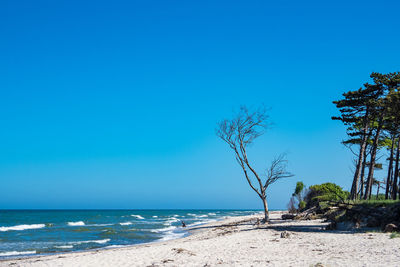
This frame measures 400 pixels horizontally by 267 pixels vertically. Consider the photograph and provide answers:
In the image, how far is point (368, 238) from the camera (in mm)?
12758

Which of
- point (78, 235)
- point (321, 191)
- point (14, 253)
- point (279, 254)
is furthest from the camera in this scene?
point (321, 191)

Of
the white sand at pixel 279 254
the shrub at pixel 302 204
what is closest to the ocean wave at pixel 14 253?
the white sand at pixel 279 254

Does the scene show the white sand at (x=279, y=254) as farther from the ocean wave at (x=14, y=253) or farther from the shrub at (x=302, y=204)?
the shrub at (x=302, y=204)

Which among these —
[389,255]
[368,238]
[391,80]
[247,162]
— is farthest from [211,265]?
[391,80]

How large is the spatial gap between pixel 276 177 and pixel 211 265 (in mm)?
15480

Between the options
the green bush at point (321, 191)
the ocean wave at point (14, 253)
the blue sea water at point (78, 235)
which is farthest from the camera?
the green bush at point (321, 191)

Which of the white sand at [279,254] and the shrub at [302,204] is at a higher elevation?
the shrub at [302,204]

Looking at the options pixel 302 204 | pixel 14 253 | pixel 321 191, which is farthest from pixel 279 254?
pixel 302 204

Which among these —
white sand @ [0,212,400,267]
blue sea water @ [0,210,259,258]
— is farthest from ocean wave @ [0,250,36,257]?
white sand @ [0,212,400,267]

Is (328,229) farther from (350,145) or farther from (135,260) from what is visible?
(350,145)

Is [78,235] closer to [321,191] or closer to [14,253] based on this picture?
[14,253]

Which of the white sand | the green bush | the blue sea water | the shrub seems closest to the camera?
the white sand

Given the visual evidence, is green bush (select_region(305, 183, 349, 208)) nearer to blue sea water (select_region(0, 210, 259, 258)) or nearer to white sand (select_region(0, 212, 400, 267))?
blue sea water (select_region(0, 210, 259, 258))

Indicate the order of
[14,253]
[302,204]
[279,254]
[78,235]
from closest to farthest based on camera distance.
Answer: [279,254] → [14,253] → [78,235] → [302,204]
